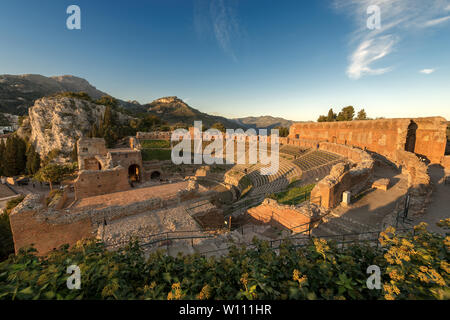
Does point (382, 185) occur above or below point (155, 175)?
above

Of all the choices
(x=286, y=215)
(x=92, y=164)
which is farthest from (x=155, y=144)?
(x=286, y=215)

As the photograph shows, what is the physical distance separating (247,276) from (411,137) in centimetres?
2916

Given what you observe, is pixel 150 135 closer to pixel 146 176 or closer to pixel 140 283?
pixel 146 176

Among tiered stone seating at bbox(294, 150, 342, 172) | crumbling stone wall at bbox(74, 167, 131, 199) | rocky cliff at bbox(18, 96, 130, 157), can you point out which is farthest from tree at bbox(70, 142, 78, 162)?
tiered stone seating at bbox(294, 150, 342, 172)

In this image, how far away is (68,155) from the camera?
3509cm

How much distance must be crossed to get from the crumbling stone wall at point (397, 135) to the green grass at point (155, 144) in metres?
31.8

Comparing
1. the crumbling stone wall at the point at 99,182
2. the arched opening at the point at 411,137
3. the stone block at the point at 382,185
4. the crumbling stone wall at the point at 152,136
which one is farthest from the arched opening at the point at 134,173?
the arched opening at the point at 411,137

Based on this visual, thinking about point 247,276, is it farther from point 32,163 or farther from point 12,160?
point 12,160

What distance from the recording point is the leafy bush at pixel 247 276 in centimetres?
224

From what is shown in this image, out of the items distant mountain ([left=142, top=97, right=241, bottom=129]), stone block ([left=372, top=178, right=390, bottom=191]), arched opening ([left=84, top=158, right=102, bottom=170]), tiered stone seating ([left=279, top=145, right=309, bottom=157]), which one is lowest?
arched opening ([left=84, top=158, right=102, bottom=170])

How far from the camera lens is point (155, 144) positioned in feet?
121

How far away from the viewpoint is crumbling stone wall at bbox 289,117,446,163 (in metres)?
19.6

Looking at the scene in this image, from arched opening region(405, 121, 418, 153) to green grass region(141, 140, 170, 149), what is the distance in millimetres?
36717

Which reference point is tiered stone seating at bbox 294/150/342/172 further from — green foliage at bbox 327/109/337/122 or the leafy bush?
green foliage at bbox 327/109/337/122
